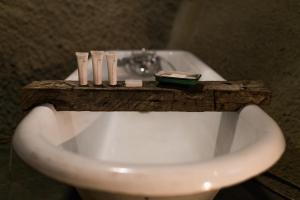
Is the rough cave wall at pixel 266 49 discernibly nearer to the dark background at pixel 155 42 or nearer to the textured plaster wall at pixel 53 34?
the dark background at pixel 155 42

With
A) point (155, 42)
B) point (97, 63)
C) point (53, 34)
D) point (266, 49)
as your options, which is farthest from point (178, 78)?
point (155, 42)

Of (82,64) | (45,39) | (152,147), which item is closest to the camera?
(82,64)

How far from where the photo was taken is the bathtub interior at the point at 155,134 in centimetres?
99

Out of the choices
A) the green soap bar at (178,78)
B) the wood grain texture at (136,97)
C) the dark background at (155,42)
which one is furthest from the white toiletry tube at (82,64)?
the dark background at (155,42)

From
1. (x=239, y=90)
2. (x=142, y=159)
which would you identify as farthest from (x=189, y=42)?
(x=239, y=90)

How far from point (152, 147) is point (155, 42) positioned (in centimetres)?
104

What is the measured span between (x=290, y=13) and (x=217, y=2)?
1.97 feet

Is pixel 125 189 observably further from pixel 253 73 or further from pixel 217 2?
pixel 217 2

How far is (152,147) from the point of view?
1.36m

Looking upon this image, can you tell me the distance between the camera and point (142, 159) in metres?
1.29

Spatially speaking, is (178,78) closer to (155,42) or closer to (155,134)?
(155,134)

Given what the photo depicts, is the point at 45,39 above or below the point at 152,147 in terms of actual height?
above

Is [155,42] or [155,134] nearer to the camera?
[155,134]

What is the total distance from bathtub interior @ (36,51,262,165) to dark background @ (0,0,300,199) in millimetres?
243
